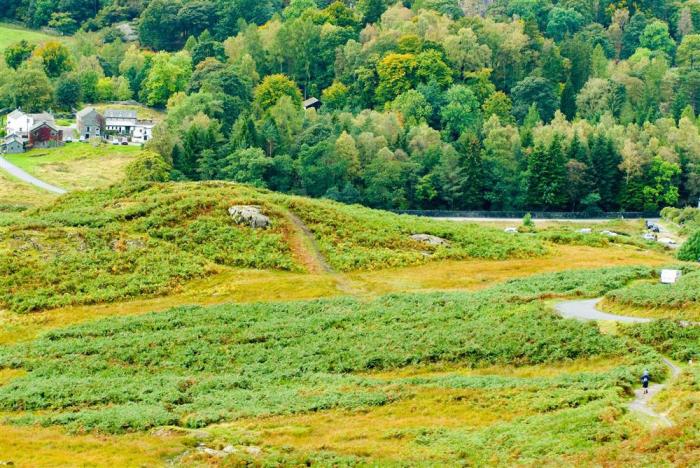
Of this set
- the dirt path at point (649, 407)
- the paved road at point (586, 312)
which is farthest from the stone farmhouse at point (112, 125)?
the dirt path at point (649, 407)

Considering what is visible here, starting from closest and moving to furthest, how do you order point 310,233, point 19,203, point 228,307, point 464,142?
1. point 228,307
2. point 310,233
3. point 19,203
4. point 464,142

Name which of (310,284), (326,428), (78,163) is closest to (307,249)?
(310,284)

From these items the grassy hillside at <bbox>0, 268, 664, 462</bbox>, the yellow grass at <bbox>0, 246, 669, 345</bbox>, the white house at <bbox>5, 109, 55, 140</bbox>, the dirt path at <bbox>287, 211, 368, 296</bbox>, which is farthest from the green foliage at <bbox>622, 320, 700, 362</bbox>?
the white house at <bbox>5, 109, 55, 140</bbox>

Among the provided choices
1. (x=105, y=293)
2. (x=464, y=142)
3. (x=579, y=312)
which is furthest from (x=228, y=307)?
(x=464, y=142)

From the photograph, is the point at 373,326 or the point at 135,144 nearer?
the point at 373,326

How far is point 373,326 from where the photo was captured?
6850 centimetres

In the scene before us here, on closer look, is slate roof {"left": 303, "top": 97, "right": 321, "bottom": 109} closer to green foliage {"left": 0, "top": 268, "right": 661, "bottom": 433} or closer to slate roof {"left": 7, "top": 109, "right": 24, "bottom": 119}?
slate roof {"left": 7, "top": 109, "right": 24, "bottom": 119}

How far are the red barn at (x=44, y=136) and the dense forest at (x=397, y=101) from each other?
41.6ft

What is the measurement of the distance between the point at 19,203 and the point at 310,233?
4538 centimetres

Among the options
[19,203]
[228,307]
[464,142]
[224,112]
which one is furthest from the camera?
[224,112]

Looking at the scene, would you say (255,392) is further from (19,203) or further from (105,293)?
(19,203)

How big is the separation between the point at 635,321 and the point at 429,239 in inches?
1235

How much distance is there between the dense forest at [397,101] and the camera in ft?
422

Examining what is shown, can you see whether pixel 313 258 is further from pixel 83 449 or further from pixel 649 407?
pixel 649 407
